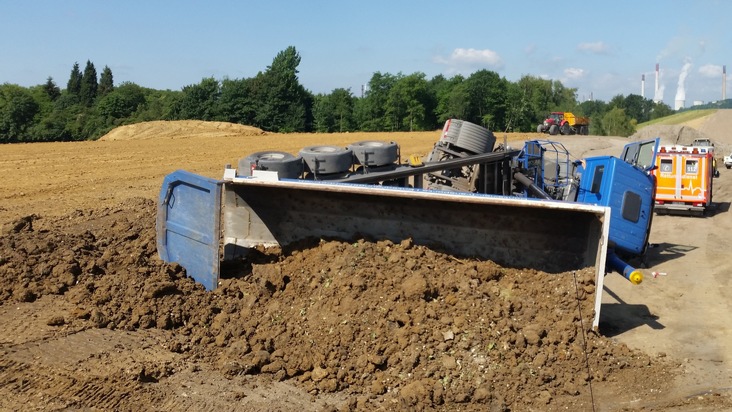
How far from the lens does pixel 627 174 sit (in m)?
9.77

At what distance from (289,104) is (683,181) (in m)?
46.2

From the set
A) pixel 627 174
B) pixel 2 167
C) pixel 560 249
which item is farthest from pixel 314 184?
pixel 2 167

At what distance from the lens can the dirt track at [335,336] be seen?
19.1 ft

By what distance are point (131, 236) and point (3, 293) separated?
209 centimetres

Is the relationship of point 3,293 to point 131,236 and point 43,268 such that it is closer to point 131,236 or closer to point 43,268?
point 43,268

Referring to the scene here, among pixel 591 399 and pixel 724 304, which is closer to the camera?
pixel 591 399

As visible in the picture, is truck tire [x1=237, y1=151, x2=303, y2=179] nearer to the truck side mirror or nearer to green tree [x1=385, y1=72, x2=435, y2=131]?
the truck side mirror

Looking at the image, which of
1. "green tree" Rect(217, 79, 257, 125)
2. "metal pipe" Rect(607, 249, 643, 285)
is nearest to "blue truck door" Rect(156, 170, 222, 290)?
"metal pipe" Rect(607, 249, 643, 285)

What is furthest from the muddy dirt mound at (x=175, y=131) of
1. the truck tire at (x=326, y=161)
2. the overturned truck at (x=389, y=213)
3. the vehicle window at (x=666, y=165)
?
the overturned truck at (x=389, y=213)

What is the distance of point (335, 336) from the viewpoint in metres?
→ 6.54

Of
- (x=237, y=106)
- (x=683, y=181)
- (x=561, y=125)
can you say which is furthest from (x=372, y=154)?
(x=237, y=106)

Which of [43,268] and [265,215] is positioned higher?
A: [265,215]

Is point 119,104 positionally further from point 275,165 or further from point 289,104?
point 275,165

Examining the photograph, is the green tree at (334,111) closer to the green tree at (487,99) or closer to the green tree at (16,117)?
the green tree at (487,99)
